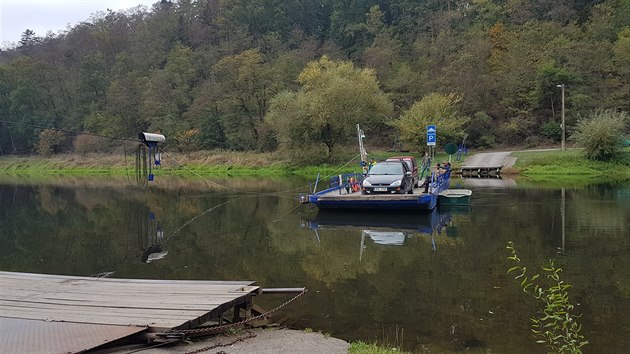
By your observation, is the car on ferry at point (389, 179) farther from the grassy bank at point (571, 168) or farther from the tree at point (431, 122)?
the tree at point (431, 122)

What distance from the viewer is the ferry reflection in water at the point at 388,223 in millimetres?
17328

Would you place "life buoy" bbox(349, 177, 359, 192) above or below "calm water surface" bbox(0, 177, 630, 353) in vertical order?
above

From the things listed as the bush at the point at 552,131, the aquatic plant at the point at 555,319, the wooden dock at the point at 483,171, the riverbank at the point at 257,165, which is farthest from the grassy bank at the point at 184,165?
the aquatic plant at the point at 555,319

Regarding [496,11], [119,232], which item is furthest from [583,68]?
[119,232]

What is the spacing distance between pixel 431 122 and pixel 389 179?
3033 centimetres

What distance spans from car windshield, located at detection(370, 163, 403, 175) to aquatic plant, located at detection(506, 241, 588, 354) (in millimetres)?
11346

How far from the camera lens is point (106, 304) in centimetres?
793

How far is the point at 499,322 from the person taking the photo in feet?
28.8

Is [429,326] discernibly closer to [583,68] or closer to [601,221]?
[601,221]

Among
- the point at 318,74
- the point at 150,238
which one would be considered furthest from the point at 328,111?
the point at 150,238

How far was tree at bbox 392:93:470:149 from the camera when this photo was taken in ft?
166

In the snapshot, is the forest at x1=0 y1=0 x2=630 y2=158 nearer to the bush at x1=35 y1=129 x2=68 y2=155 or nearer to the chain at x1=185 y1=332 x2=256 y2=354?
the bush at x1=35 y1=129 x2=68 y2=155

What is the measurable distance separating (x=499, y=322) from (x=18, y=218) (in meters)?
24.4

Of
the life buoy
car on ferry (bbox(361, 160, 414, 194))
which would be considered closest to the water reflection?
car on ferry (bbox(361, 160, 414, 194))
